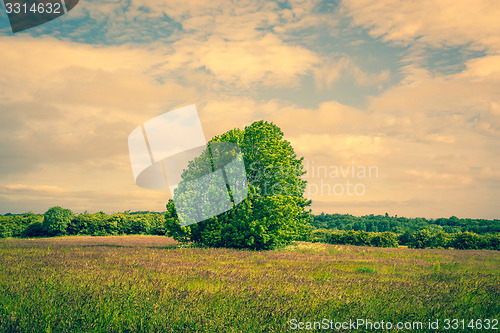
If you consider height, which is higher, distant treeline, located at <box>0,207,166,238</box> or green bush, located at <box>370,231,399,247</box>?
distant treeline, located at <box>0,207,166,238</box>

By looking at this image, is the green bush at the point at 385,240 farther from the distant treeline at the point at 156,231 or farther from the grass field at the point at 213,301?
the grass field at the point at 213,301

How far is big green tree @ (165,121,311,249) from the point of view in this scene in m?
21.6

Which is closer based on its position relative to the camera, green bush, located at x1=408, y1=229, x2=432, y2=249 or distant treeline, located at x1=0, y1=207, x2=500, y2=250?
distant treeline, located at x1=0, y1=207, x2=500, y2=250

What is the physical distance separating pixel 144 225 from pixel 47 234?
20.4 m

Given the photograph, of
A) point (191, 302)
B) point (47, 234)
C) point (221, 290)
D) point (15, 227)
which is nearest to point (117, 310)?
point (191, 302)

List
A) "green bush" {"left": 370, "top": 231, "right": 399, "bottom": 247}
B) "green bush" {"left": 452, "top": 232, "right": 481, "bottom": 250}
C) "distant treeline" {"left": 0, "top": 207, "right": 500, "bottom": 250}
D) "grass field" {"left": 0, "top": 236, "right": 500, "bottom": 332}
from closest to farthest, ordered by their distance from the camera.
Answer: "grass field" {"left": 0, "top": 236, "right": 500, "bottom": 332}, "green bush" {"left": 452, "top": 232, "right": 481, "bottom": 250}, "distant treeline" {"left": 0, "top": 207, "right": 500, "bottom": 250}, "green bush" {"left": 370, "top": 231, "right": 399, "bottom": 247}

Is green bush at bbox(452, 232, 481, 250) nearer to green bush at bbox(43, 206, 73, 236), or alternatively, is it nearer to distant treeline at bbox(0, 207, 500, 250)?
distant treeline at bbox(0, 207, 500, 250)

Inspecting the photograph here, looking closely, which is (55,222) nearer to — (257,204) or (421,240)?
(257,204)

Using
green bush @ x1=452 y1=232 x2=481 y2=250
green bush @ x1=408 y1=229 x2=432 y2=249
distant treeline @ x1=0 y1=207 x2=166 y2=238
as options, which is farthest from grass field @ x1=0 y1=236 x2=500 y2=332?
distant treeline @ x1=0 y1=207 x2=166 y2=238

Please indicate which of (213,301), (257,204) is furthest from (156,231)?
(213,301)

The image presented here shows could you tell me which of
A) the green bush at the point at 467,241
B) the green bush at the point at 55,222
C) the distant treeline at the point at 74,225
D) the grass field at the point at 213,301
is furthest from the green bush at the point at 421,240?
the green bush at the point at 55,222

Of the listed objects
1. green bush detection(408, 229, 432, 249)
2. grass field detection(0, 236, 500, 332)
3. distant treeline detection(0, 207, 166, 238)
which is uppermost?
grass field detection(0, 236, 500, 332)

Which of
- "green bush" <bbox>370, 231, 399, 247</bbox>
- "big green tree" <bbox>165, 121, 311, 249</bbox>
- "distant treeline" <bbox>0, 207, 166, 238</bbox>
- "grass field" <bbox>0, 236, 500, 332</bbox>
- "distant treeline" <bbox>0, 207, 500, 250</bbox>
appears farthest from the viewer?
"distant treeline" <bbox>0, 207, 166, 238</bbox>

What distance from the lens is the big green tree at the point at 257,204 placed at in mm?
21562
